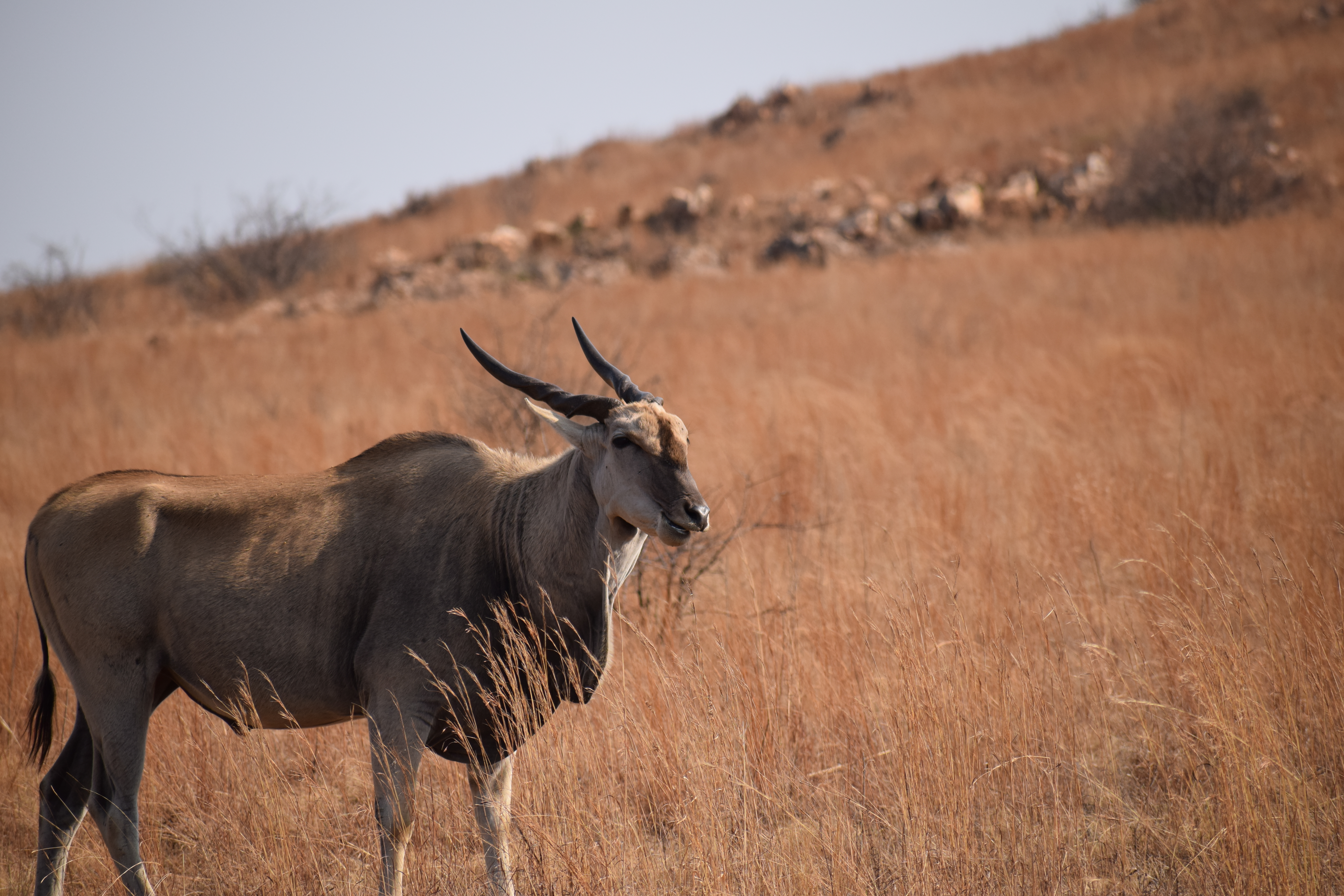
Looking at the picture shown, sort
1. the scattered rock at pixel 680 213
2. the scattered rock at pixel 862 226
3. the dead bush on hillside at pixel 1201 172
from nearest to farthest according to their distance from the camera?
the dead bush on hillside at pixel 1201 172 → the scattered rock at pixel 862 226 → the scattered rock at pixel 680 213

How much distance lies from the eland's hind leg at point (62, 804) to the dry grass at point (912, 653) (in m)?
0.18

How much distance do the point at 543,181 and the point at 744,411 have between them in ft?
98.9

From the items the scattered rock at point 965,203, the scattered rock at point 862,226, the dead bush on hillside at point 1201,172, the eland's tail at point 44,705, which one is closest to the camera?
the eland's tail at point 44,705

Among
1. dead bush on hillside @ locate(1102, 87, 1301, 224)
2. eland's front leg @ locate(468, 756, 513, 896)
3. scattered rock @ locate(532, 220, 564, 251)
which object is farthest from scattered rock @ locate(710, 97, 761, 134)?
eland's front leg @ locate(468, 756, 513, 896)

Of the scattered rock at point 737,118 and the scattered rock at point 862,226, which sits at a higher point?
the scattered rock at point 737,118

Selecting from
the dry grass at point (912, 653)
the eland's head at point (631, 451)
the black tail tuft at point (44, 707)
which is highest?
the eland's head at point (631, 451)

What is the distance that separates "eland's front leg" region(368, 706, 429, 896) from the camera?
3.38 meters

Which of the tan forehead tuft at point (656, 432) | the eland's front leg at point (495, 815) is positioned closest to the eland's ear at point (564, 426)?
the tan forehead tuft at point (656, 432)

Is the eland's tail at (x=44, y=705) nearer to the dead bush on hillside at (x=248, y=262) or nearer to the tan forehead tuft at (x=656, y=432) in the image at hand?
the tan forehead tuft at (x=656, y=432)

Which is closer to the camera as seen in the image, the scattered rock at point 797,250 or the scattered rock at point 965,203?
the scattered rock at point 797,250

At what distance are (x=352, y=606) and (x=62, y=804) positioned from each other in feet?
5.51

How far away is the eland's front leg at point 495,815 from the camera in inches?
143

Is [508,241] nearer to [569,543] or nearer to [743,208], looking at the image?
[743,208]

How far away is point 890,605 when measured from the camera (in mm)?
4930
